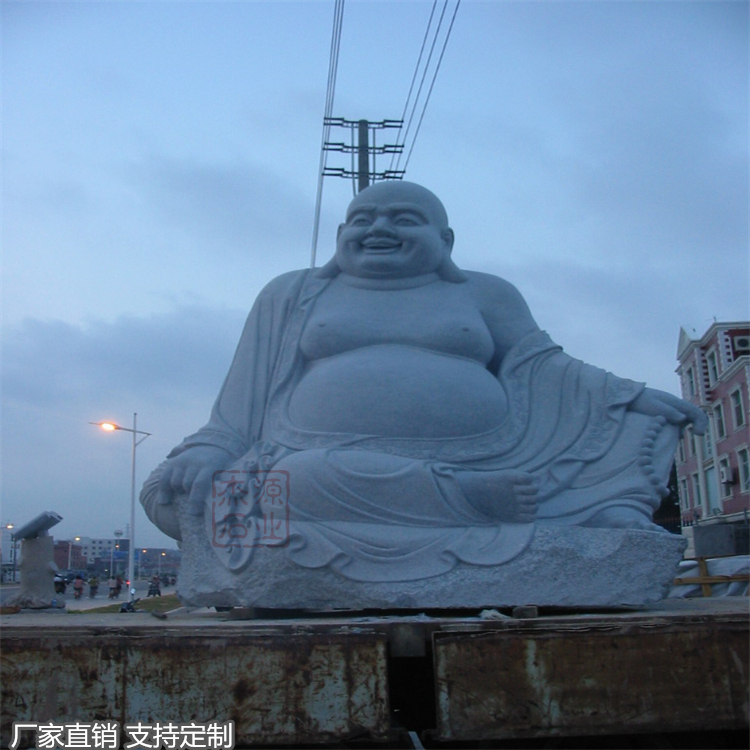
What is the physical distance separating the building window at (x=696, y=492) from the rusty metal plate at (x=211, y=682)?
22.7 meters

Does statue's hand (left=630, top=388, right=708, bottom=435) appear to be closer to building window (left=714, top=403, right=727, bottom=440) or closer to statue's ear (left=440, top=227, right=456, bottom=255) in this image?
statue's ear (left=440, top=227, right=456, bottom=255)

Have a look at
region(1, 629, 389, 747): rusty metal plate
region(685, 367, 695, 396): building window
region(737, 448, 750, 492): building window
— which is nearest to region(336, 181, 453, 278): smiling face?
region(1, 629, 389, 747): rusty metal plate

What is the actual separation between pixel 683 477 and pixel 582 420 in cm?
2202

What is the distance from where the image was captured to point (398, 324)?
4.87m

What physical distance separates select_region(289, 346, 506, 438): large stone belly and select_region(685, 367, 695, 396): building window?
19823mm

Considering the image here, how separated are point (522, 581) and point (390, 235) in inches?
97.7

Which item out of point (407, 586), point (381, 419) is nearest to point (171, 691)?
point (407, 586)

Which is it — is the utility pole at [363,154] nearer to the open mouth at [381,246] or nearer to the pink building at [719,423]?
the open mouth at [381,246]

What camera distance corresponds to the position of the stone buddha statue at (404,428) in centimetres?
397

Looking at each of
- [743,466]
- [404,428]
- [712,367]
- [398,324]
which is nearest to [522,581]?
[404,428]

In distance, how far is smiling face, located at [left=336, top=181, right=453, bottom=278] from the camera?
200 inches

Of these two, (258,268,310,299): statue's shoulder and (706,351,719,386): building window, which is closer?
(258,268,310,299): statue's shoulder

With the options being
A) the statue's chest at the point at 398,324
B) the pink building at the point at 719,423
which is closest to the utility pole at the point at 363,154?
the statue's chest at the point at 398,324

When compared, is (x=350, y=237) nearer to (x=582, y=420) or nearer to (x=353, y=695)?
(x=582, y=420)
